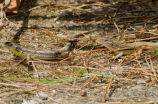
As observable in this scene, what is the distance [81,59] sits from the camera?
376 centimetres

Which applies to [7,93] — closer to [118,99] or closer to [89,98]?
[89,98]

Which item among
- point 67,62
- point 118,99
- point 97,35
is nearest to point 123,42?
point 97,35

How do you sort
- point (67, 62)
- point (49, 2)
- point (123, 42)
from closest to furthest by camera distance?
point (67, 62), point (123, 42), point (49, 2)

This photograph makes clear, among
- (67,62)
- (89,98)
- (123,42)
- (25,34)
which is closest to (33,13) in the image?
(25,34)

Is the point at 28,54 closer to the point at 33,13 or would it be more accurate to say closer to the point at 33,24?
the point at 33,24

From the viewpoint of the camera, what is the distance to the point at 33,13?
4680 mm

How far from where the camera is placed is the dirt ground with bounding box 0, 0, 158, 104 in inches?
114

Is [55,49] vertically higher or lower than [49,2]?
lower

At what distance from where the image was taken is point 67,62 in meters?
3.68

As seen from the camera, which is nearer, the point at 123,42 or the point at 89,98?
the point at 89,98

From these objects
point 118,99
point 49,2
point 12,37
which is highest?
point 49,2

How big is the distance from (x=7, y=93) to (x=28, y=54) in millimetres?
927

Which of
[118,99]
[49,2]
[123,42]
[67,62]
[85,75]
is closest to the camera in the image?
[118,99]

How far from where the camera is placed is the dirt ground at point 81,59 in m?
2.91
